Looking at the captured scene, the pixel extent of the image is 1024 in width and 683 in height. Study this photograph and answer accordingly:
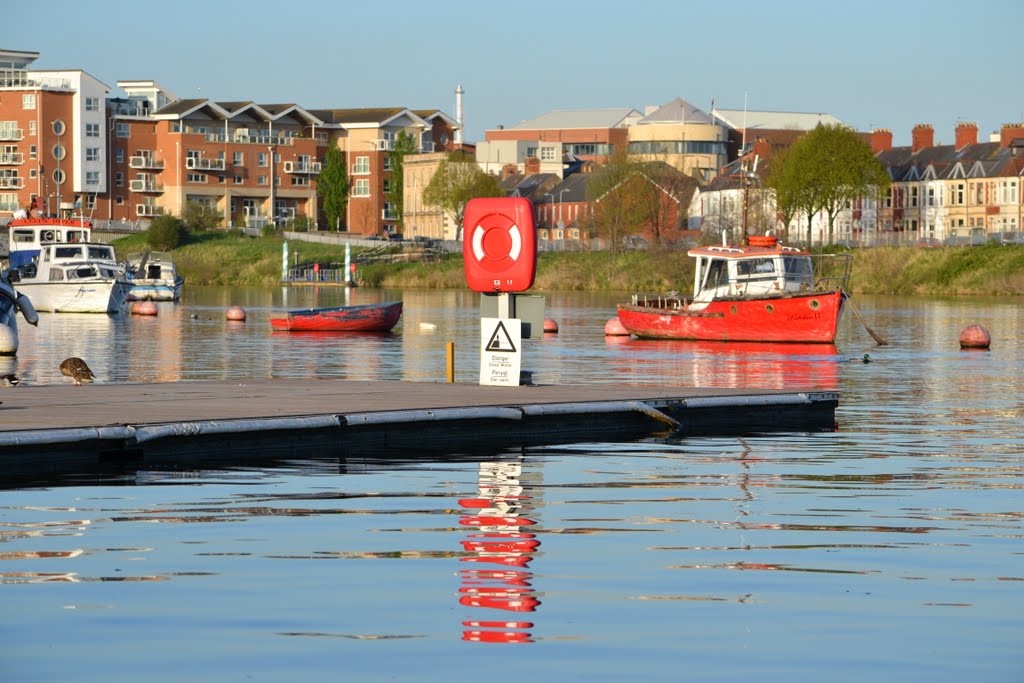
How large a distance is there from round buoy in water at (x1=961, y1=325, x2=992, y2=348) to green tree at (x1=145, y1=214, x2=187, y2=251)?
365 feet

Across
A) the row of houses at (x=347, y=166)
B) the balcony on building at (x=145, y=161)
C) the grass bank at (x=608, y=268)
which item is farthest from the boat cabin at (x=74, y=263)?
the balcony on building at (x=145, y=161)

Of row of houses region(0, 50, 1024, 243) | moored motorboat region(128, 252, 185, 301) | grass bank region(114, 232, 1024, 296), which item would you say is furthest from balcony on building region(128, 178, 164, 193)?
moored motorboat region(128, 252, 185, 301)

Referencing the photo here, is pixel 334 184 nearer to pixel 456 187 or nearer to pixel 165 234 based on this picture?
pixel 456 187

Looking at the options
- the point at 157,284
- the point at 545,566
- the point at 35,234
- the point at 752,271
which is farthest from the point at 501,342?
the point at 157,284

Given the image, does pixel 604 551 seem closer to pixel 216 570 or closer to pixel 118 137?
pixel 216 570

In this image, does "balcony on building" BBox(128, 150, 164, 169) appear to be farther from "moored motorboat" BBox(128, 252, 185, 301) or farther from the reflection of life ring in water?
the reflection of life ring in water

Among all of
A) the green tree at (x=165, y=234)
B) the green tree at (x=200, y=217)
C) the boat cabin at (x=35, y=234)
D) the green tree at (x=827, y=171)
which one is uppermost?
the green tree at (x=827, y=171)

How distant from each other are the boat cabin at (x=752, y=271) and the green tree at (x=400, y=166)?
12352cm

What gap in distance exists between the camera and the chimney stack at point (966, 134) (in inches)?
6309

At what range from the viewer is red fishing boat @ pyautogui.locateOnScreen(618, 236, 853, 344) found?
5775 cm

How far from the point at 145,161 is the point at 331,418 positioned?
155 meters

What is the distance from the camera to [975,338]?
179 ft

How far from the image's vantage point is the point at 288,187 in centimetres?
18062

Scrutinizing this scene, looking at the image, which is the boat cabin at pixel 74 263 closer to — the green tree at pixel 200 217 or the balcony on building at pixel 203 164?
the green tree at pixel 200 217
